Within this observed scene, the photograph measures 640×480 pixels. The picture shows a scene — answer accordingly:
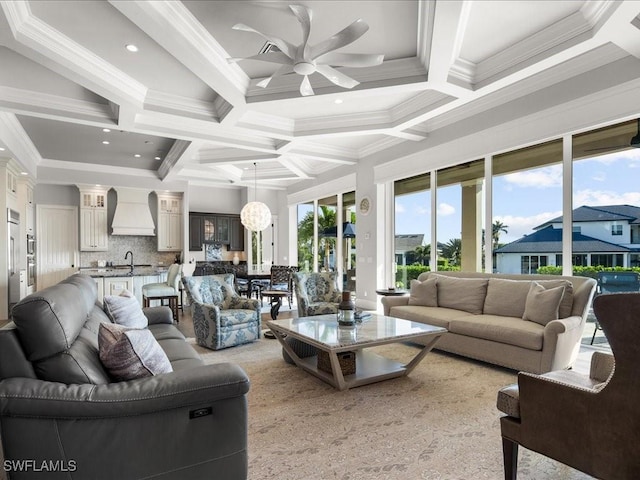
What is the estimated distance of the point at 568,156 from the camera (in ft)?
14.1

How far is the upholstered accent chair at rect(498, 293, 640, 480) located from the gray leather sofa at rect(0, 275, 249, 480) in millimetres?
1316

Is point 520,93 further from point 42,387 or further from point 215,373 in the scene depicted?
point 42,387

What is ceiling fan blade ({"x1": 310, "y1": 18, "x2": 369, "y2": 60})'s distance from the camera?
267 centimetres

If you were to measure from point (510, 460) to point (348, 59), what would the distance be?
9.63 ft

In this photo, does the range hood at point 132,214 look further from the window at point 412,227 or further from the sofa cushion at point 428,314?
the sofa cushion at point 428,314

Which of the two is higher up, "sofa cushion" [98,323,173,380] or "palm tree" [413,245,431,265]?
"palm tree" [413,245,431,265]

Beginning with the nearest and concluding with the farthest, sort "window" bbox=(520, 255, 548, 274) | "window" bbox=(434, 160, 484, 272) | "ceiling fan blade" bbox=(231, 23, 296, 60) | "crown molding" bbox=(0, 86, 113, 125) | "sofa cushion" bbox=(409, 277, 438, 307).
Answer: "ceiling fan blade" bbox=(231, 23, 296, 60) < "crown molding" bbox=(0, 86, 113, 125) < "window" bbox=(520, 255, 548, 274) < "sofa cushion" bbox=(409, 277, 438, 307) < "window" bbox=(434, 160, 484, 272)

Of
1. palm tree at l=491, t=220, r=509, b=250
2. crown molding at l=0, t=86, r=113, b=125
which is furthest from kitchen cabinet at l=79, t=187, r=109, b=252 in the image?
palm tree at l=491, t=220, r=509, b=250

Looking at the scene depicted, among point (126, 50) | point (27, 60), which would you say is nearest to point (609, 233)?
point (126, 50)

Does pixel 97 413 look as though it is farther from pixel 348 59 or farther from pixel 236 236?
pixel 236 236

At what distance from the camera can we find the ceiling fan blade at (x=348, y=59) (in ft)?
10.1

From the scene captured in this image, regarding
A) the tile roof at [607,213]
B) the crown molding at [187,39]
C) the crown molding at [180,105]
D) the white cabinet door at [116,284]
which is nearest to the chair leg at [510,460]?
the tile roof at [607,213]

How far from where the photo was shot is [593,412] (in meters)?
1.59

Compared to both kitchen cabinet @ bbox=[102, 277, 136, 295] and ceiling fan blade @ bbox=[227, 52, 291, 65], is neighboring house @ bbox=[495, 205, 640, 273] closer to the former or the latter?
ceiling fan blade @ bbox=[227, 52, 291, 65]
